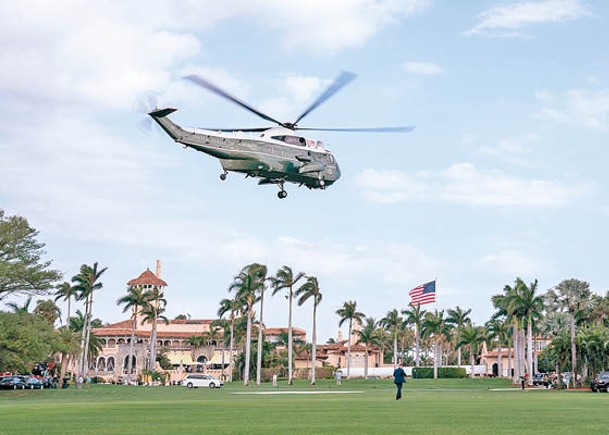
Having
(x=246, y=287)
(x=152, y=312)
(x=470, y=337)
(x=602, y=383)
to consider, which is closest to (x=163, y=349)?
(x=152, y=312)

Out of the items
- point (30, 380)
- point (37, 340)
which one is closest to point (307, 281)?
point (30, 380)

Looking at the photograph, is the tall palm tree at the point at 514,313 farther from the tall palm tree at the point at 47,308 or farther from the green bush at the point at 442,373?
the tall palm tree at the point at 47,308

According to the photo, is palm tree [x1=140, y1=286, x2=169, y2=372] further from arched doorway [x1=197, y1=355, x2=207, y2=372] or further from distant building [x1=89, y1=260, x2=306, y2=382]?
arched doorway [x1=197, y1=355, x2=207, y2=372]

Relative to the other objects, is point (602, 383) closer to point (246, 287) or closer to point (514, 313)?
point (514, 313)

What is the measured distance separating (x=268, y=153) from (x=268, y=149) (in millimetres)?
237

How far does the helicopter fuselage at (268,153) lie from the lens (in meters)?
44.2

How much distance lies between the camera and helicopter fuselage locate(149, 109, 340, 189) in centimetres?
4422

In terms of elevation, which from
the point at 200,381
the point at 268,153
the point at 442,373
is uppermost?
the point at 268,153

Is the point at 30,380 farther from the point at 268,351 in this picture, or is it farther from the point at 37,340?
the point at 268,351

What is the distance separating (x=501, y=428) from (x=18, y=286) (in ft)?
217

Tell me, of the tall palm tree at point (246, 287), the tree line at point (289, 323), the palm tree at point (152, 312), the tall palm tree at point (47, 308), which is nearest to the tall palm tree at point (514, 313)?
the tree line at point (289, 323)

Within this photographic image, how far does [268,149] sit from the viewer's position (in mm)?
47500

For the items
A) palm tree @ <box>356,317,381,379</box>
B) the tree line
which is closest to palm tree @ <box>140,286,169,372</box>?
the tree line

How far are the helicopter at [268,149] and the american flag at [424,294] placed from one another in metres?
40.8
